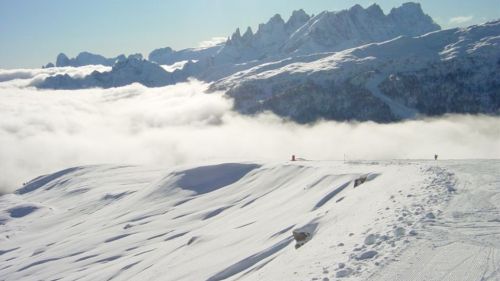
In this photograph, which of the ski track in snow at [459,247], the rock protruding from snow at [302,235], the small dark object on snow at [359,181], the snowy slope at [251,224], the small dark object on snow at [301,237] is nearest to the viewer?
the ski track in snow at [459,247]

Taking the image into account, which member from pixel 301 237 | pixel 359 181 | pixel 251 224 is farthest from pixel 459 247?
pixel 251 224

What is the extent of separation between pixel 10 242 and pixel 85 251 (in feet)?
105

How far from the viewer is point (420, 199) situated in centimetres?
2156

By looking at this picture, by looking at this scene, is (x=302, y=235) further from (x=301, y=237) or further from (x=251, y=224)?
(x=251, y=224)

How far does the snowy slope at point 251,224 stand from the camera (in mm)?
17266

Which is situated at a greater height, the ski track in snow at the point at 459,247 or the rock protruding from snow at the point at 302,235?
the ski track in snow at the point at 459,247

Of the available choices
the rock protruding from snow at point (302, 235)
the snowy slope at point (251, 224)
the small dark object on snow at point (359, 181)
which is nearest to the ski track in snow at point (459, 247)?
the snowy slope at point (251, 224)

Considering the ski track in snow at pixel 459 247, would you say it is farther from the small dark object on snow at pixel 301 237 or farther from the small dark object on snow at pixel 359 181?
the small dark object on snow at pixel 359 181

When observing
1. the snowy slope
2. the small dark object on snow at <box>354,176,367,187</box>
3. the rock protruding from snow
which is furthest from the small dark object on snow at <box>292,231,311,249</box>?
the small dark object on snow at <box>354,176,367,187</box>

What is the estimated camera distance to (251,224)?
3147 cm

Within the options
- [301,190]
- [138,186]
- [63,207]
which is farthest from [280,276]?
[63,207]

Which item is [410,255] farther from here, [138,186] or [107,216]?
[138,186]

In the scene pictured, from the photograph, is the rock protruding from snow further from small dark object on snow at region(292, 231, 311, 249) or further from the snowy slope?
the snowy slope

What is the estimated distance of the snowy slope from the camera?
1727 cm
